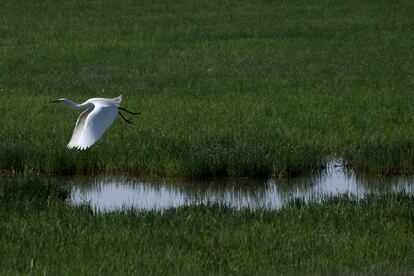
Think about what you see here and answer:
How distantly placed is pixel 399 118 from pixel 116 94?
514cm

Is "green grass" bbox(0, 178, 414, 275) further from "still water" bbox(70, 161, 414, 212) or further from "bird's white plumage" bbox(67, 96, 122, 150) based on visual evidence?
"still water" bbox(70, 161, 414, 212)

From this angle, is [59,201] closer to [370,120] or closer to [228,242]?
[228,242]

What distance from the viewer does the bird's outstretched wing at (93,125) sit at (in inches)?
459

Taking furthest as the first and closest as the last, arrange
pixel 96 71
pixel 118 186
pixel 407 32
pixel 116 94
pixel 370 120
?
pixel 407 32, pixel 96 71, pixel 116 94, pixel 370 120, pixel 118 186

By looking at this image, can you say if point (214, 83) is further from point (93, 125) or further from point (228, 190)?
point (93, 125)

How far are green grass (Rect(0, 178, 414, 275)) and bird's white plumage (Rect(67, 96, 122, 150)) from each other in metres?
1.00

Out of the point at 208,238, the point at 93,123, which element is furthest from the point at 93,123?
the point at 208,238

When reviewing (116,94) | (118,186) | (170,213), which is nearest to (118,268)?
(170,213)

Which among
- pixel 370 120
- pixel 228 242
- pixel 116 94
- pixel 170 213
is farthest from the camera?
pixel 116 94

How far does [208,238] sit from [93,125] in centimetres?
303

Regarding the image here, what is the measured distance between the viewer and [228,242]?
29.9ft

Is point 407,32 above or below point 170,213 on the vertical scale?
below

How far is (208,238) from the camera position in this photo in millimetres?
9250

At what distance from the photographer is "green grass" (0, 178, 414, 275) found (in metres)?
8.36
